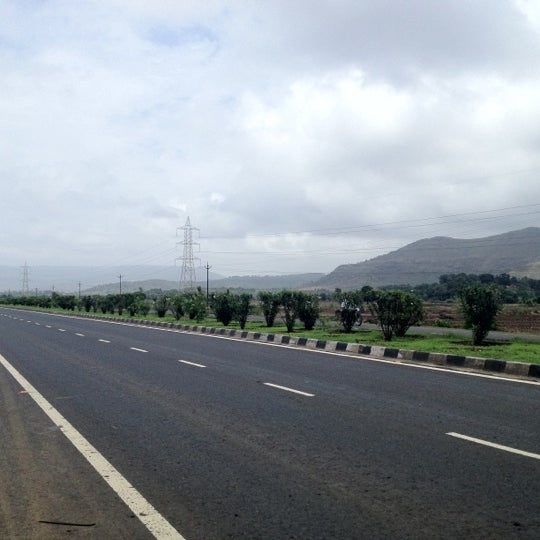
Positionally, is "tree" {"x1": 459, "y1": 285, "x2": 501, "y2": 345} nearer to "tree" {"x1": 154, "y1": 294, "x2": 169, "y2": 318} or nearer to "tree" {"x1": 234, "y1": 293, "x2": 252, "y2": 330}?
"tree" {"x1": 234, "y1": 293, "x2": 252, "y2": 330}

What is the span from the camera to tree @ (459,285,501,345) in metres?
19.1

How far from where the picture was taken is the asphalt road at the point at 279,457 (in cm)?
459

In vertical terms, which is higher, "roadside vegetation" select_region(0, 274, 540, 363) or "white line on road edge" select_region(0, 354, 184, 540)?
"roadside vegetation" select_region(0, 274, 540, 363)

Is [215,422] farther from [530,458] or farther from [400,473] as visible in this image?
[530,458]

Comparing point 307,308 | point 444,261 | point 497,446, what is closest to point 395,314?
point 307,308

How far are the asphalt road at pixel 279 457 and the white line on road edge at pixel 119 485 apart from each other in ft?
0.20

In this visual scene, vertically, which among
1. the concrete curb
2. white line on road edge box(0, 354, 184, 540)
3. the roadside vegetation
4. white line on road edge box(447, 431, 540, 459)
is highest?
the roadside vegetation

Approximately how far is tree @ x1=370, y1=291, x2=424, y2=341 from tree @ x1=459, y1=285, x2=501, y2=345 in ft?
9.95

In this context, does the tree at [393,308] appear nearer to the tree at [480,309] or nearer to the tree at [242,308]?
the tree at [480,309]

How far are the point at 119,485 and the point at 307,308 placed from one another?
2326cm

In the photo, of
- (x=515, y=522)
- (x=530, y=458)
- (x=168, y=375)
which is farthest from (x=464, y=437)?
(x=168, y=375)

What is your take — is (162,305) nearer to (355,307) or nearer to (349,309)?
(349,309)

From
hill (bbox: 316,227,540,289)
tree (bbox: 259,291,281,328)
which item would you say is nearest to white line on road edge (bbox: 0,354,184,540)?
tree (bbox: 259,291,281,328)

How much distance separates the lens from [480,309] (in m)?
19.0
